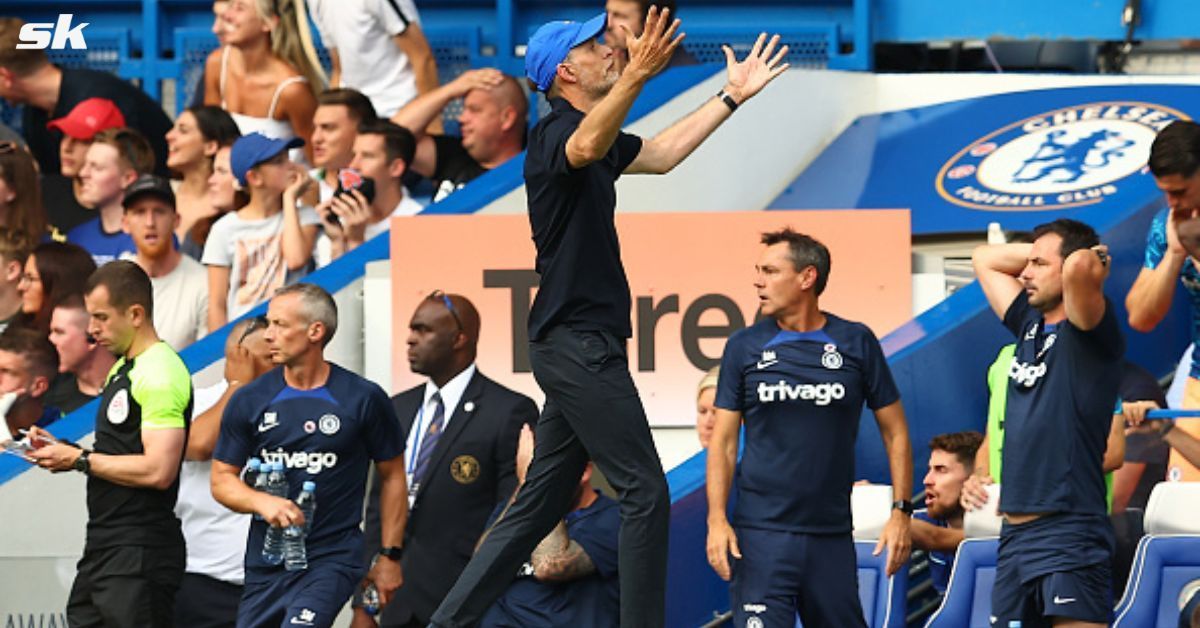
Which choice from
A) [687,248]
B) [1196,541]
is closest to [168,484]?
[687,248]

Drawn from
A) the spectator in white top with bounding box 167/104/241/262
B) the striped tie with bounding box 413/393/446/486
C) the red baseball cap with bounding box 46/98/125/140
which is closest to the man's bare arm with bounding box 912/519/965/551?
the striped tie with bounding box 413/393/446/486

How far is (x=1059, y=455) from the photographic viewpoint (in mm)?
8109

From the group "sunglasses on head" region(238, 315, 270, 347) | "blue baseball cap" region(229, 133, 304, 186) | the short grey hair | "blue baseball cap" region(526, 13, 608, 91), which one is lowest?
"sunglasses on head" region(238, 315, 270, 347)

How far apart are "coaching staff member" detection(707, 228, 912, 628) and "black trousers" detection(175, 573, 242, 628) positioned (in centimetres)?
242

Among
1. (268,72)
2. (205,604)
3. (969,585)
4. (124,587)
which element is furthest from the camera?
(268,72)

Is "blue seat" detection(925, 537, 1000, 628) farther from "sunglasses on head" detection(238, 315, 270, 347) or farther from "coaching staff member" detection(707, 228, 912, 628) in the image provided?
"sunglasses on head" detection(238, 315, 270, 347)

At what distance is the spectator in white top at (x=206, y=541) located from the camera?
967cm

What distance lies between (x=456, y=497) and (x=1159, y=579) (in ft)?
9.58

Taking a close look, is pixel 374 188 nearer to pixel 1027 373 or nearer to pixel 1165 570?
pixel 1027 373

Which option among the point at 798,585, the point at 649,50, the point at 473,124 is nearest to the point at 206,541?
the point at 798,585

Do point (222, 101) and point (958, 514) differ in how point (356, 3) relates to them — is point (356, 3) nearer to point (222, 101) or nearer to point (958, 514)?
point (222, 101)

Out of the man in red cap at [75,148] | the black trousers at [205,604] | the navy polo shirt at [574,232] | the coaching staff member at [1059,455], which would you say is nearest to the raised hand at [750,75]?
the navy polo shirt at [574,232]

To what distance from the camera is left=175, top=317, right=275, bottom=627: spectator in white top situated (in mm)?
9672

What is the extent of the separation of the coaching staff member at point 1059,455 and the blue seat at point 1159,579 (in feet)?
1.33
